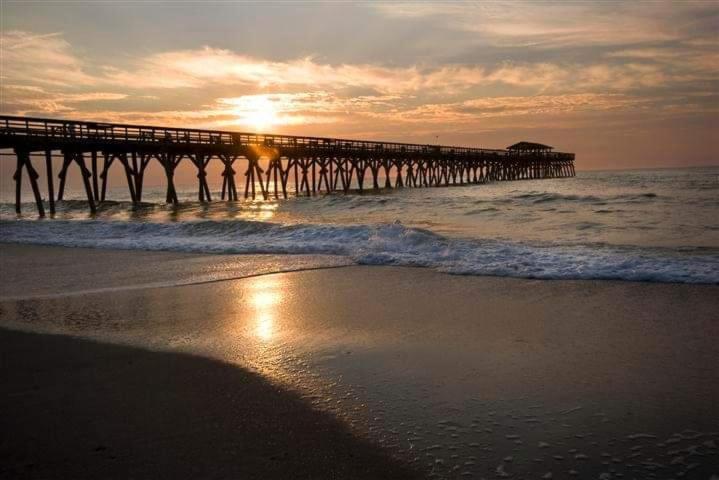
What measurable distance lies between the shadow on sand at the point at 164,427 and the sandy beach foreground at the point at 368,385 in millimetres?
13

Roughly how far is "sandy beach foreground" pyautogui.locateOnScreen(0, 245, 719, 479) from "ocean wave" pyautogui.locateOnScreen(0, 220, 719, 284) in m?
1.01

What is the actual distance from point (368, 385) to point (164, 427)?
133cm

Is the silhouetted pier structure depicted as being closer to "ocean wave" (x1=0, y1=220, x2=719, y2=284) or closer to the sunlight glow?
"ocean wave" (x1=0, y1=220, x2=719, y2=284)

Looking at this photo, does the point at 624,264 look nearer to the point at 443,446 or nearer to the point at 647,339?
the point at 647,339

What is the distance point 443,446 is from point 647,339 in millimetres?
2679

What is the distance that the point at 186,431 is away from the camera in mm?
2912

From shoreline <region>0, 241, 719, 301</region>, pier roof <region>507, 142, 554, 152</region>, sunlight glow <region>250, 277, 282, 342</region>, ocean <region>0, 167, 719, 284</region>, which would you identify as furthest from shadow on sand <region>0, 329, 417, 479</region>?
pier roof <region>507, 142, 554, 152</region>

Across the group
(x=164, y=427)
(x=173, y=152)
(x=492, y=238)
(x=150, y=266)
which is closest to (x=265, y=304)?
(x=164, y=427)

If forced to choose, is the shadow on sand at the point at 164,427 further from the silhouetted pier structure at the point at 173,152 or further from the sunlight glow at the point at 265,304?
the silhouetted pier structure at the point at 173,152

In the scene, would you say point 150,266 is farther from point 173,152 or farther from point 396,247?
point 173,152

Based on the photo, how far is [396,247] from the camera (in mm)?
10594

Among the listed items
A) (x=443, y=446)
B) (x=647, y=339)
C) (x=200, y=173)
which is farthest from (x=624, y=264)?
(x=200, y=173)

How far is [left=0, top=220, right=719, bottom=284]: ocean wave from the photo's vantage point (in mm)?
7590

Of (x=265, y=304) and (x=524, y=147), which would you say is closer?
(x=265, y=304)
